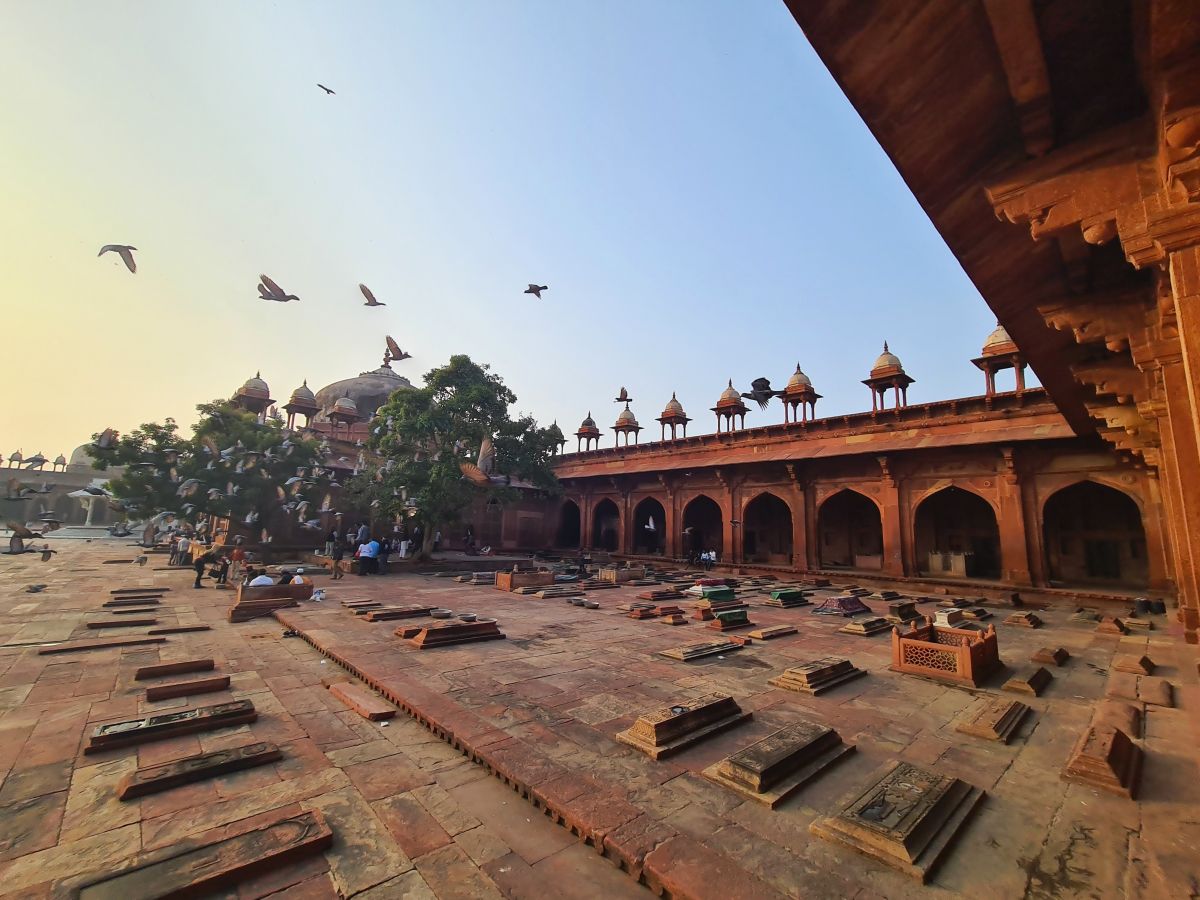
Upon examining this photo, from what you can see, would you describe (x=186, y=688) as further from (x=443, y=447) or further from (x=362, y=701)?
(x=443, y=447)

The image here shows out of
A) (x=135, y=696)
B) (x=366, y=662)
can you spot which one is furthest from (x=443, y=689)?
(x=135, y=696)

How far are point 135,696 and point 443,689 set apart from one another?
330 centimetres

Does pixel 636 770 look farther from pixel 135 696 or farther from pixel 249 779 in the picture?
pixel 135 696

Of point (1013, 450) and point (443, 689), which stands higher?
point (1013, 450)

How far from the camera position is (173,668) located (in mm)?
6383

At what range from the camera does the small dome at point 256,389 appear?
30031 millimetres

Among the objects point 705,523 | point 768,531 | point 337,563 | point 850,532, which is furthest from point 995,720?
point 705,523

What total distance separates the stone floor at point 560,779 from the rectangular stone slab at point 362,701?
0.12 metres

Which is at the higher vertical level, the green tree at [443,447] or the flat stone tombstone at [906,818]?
the green tree at [443,447]

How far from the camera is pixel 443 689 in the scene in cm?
589

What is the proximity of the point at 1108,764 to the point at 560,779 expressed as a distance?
411 centimetres

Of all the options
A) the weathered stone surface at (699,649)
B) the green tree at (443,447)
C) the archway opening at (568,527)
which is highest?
the green tree at (443,447)

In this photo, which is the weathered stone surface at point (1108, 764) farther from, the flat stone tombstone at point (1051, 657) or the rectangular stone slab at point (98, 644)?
the rectangular stone slab at point (98, 644)

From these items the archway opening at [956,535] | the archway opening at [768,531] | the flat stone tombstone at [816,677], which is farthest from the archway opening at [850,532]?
the flat stone tombstone at [816,677]
